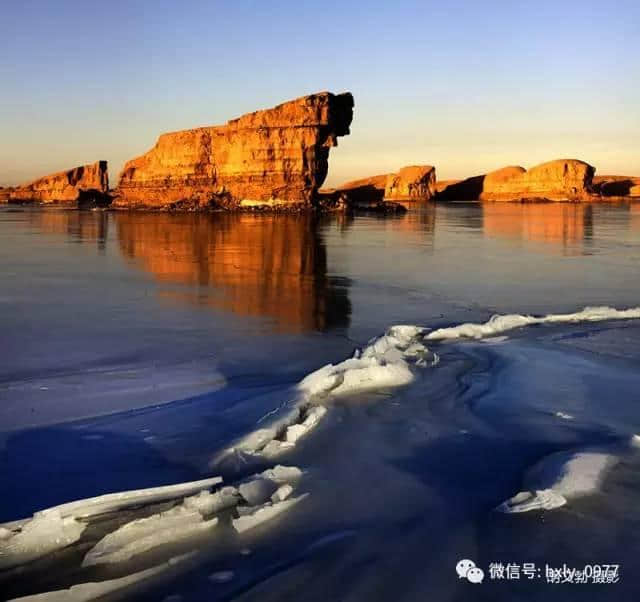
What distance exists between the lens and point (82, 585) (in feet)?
8.07

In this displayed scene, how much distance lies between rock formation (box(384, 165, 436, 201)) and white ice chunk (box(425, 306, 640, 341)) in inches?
5450

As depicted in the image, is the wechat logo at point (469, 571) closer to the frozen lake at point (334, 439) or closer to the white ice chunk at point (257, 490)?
the frozen lake at point (334, 439)

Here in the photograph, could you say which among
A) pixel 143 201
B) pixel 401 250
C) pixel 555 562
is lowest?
pixel 555 562

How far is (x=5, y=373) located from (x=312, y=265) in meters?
10.4

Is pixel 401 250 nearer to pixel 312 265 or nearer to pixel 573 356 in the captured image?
pixel 312 265

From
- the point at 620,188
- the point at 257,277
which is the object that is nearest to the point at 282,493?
the point at 257,277

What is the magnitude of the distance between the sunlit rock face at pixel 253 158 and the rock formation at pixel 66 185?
172 feet

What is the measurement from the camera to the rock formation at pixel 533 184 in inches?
5374

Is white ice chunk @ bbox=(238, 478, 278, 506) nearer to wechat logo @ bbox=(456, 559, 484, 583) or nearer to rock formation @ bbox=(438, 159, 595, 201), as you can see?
wechat logo @ bbox=(456, 559, 484, 583)

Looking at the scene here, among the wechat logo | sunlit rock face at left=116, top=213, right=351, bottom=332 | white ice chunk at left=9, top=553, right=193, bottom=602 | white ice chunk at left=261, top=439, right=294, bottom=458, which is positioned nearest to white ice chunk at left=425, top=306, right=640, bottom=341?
sunlit rock face at left=116, top=213, right=351, bottom=332

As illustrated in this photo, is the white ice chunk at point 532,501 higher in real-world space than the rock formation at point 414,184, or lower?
lower

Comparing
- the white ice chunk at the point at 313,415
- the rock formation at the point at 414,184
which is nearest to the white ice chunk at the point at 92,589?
the white ice chunk at the point at 313,415

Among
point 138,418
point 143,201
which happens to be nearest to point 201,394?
point 138,418

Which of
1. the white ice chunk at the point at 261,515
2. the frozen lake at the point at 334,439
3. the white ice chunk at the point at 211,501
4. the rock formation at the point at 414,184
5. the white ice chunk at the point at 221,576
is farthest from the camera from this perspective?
the rock formation at the point at 414,184
